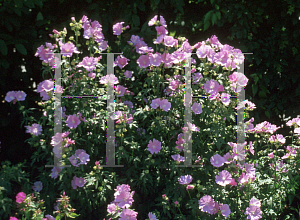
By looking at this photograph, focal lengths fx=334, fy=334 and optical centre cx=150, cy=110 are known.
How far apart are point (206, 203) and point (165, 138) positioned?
698mm

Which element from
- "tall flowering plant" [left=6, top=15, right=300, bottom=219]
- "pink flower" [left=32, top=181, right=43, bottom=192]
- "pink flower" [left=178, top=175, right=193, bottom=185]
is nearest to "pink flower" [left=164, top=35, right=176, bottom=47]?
"tall flowering plant" [left=6, top=15, right=300, bottom=219]

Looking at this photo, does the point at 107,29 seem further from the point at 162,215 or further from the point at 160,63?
the point at 162,215

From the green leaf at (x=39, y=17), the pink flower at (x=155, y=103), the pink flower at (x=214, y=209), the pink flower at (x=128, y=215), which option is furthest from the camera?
the green leaf at (x=39, y=17)

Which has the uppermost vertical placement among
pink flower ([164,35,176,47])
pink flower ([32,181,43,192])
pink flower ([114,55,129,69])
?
pink flower ([164,35,176,47])

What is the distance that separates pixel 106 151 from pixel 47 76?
67.8 inches

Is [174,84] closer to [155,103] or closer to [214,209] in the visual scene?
[155,103]

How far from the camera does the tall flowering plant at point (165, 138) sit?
264 cm

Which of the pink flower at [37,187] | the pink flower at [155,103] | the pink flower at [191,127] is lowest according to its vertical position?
the pink flower at [37,187]

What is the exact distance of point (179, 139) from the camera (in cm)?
271

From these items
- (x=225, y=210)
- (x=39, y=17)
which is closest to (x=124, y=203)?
(x=225, y=210)

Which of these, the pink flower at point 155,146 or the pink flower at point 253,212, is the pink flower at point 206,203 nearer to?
the pink flower at point 253,212

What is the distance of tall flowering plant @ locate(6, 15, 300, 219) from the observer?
2.64 m

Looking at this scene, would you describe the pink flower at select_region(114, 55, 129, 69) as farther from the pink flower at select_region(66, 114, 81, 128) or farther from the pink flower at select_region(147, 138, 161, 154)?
the pink flower at select_region(147, 138, 161, 154)

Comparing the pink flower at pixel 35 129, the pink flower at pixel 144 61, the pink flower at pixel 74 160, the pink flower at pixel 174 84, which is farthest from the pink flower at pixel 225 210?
the pink flower at pixel 35 129
